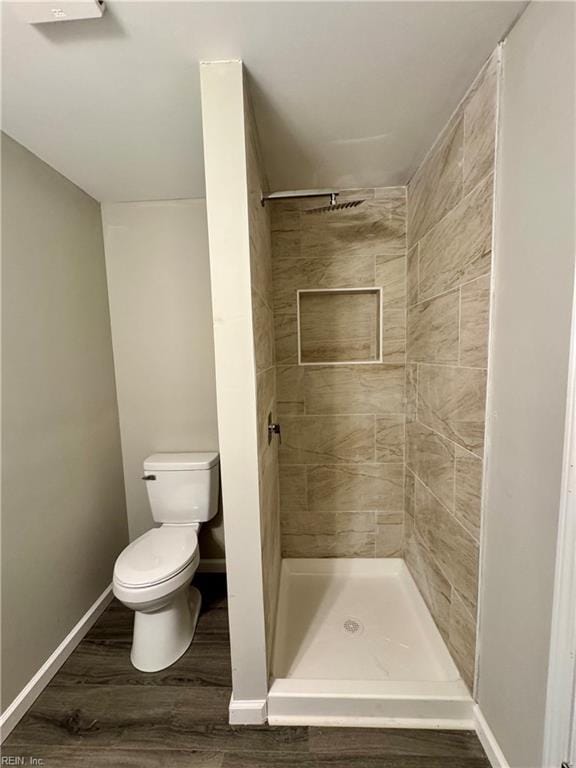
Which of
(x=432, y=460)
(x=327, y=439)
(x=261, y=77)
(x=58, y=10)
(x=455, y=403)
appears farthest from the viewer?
(x=327, y=439)

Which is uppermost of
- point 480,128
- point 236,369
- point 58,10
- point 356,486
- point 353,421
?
point 58,10

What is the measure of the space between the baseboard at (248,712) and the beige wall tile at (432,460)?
42.1 inches

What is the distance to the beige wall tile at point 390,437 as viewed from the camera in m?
1.88

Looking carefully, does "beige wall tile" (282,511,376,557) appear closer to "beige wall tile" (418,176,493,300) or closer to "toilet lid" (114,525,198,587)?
"toilet lid" (114,525,198,587)

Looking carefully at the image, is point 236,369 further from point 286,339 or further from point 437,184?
point 437,184

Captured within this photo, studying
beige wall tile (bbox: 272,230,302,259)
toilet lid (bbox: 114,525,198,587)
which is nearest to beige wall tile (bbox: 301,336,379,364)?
beige wall tile (bbox: 272,230,302,259)

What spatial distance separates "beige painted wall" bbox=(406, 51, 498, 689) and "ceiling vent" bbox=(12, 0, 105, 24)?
3.76ft

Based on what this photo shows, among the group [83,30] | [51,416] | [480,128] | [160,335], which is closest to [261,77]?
[83,30]

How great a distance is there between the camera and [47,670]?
1330 millimetres

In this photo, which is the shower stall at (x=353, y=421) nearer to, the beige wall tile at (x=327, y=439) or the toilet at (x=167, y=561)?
the beige wall tile at (x=327, y=439)

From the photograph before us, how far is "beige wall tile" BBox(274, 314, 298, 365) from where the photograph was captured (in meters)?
1.87

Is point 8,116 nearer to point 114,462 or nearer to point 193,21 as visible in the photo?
point 193,21

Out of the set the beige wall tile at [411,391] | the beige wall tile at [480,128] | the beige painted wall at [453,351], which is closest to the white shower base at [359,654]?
the beige painted wall at [453,351]

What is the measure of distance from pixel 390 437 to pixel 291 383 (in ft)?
2.28
